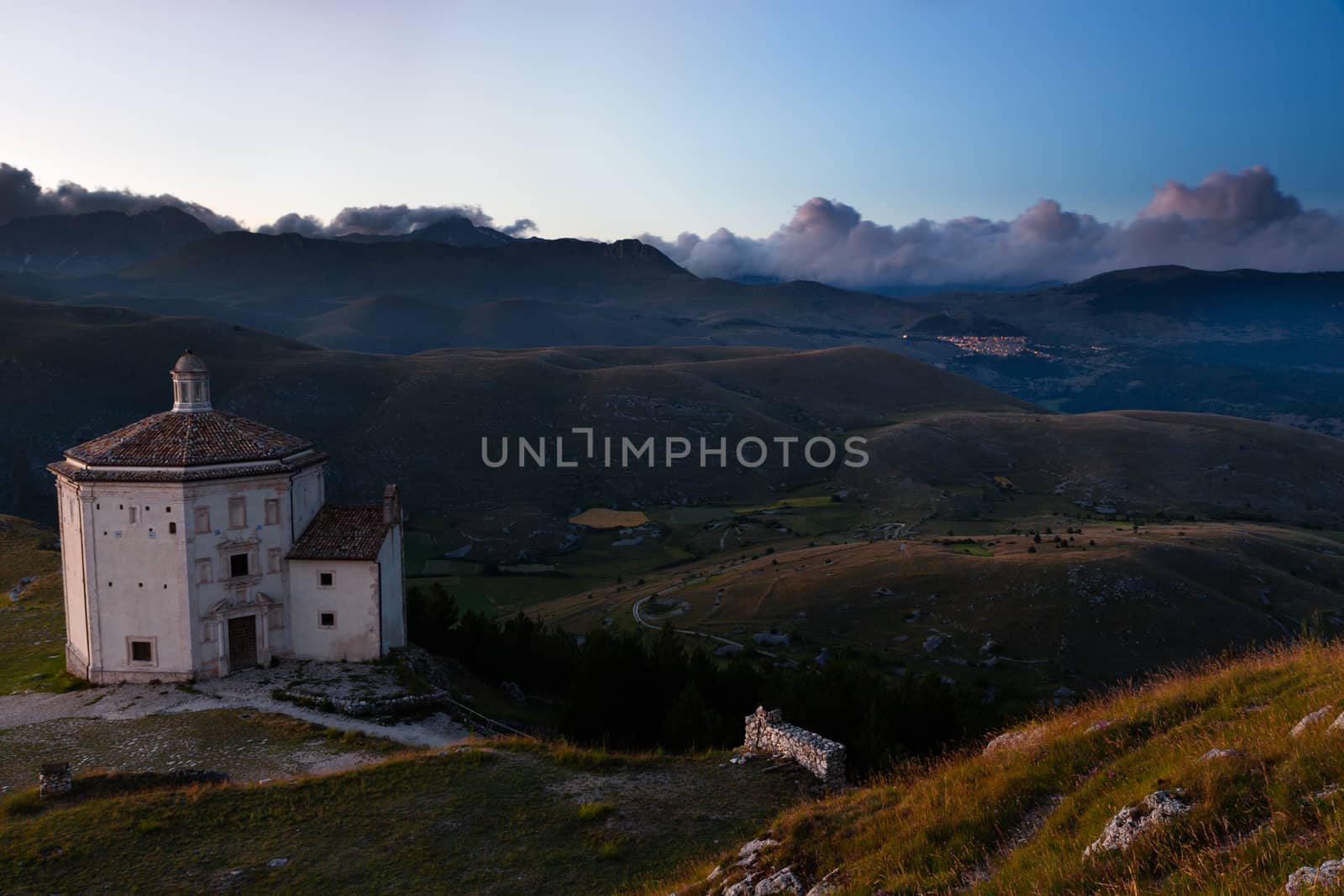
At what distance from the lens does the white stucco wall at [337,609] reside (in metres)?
37.1

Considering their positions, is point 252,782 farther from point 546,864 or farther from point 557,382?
point 557,382

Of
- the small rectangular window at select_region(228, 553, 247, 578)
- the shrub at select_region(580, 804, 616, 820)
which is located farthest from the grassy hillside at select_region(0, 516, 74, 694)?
the shrub at select_region(580, 804, 616, 820)

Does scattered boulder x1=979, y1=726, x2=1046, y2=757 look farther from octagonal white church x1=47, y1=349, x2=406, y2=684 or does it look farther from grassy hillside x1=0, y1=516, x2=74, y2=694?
grassy hillside x1=0, y1=516, x2=74, y2=694

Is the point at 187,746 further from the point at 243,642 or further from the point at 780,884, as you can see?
the point at 780,884

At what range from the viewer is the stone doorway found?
36.2 m

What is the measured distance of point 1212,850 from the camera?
29.4ft

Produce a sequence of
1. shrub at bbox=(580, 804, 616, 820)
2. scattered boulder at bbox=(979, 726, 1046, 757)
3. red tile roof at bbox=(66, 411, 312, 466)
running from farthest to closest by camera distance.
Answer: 1. red tile roof at bbox=(66, 411, 312, 466)
2. shrub at bbox=(580, 804, 616, 820)
3. scattered boulder at bbox=(979, 726, 1046, 757)

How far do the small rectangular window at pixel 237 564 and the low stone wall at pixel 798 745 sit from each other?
2342cm

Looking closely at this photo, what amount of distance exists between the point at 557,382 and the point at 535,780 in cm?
16326

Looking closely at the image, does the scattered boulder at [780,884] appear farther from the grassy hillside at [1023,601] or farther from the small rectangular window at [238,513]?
the grassy hillside at [1023,601]

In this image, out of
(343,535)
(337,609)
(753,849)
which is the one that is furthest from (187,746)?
(753,849)

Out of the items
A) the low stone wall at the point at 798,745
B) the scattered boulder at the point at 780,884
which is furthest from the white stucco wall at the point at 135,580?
the scattered boulder at the point at 780,884

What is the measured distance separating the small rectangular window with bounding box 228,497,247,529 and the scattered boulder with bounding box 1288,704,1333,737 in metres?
36.4

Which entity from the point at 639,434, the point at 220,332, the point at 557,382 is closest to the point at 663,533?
the point at 639,434
